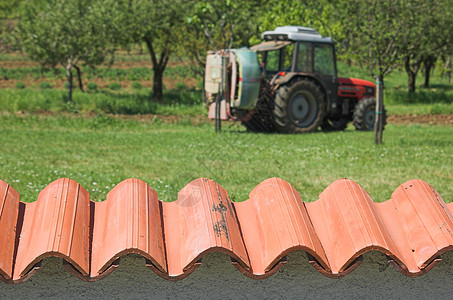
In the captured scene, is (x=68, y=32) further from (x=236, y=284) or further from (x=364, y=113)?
(x=236, y=284)

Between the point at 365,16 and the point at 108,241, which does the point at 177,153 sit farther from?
the point at 108,241

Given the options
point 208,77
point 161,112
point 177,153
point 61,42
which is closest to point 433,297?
point 177,153

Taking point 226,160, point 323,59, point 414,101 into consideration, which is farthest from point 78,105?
point 414,101

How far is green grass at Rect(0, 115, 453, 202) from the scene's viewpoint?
8.00m

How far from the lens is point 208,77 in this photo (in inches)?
603

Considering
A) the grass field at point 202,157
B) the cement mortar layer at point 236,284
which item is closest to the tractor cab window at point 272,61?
the grass field at point 202,157

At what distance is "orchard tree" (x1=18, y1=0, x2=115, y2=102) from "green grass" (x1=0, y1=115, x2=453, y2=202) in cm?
897

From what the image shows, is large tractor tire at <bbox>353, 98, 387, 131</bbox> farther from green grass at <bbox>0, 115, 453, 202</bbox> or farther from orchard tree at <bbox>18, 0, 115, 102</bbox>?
orchard tree at <bbox>18, 0, 115, 102</bbox>

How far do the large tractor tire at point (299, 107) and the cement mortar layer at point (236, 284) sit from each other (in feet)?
44.3

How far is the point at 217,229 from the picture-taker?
83.4 inches

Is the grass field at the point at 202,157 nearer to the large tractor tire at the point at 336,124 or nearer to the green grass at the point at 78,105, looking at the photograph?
the green grass at the point at 78,105

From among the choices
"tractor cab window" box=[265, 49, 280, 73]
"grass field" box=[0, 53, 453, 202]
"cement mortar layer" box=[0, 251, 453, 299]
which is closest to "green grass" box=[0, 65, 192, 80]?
"grass field" box=[0, 53, 453, 202]

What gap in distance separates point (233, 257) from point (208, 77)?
13536 mm

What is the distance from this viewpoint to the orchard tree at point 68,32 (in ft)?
78.9
